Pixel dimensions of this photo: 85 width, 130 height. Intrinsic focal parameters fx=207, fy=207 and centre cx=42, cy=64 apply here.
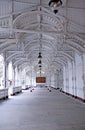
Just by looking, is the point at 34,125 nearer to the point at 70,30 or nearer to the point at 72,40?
the point at 70,30

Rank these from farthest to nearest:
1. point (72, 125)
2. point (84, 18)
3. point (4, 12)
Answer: point (84, 18) < point (4, 12) < point (72, 125)

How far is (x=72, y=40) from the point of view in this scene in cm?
1520

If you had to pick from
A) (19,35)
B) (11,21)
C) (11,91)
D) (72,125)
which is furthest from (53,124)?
(11,91)

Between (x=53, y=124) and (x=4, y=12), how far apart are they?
6680 mm

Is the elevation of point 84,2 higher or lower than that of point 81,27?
higher

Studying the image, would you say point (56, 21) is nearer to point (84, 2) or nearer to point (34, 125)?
point (84, 2)

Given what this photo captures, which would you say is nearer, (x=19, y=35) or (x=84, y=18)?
(x=84, y=18)

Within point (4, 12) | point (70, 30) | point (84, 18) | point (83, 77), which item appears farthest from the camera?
point (83, 77)

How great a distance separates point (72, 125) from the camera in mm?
7660

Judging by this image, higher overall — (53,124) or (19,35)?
(19,35)

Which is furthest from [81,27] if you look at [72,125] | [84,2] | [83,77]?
[72,125]

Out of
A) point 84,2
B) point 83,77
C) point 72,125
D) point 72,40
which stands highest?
point 84,2

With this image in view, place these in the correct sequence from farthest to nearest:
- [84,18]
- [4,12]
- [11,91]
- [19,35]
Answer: [11,91] → [19,35] → [84,18] → [4,12]

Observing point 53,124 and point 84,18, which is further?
point 84,18
